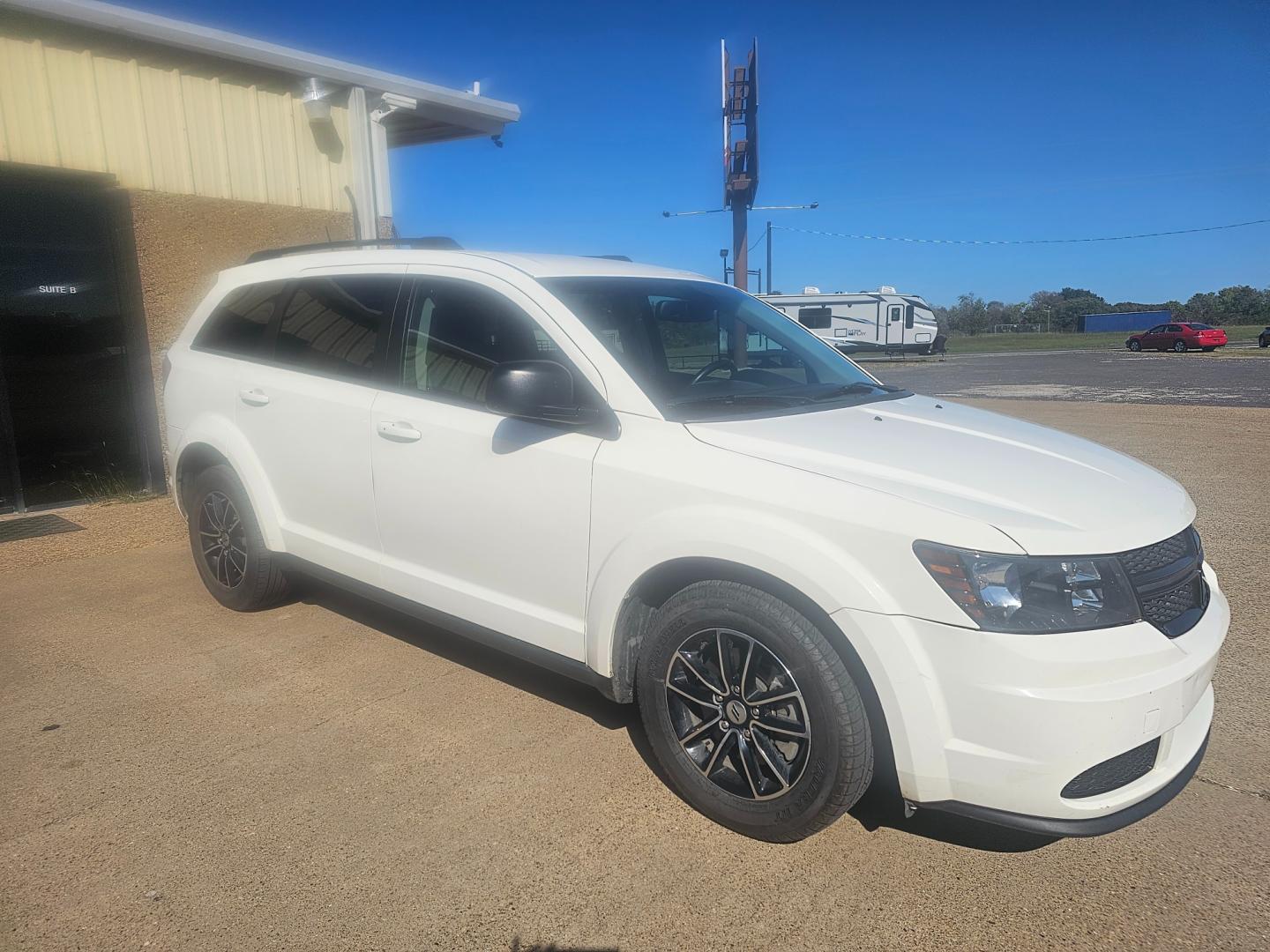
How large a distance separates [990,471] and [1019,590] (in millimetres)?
490

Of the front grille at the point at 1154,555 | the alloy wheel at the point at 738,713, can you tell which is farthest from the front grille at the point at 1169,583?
the alloy wheel at the point at 738,713

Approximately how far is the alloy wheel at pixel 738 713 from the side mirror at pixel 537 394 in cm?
87

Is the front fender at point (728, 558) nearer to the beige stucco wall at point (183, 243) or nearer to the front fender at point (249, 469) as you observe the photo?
the front fender at point (249, 469)

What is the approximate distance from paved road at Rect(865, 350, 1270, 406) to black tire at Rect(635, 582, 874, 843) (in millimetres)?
14689

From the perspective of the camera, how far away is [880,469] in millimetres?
2471

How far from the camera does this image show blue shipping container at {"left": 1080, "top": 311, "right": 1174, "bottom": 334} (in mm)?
77188

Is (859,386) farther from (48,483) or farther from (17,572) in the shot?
(48,483)

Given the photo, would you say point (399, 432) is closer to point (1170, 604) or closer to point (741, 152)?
point (1170, 604)

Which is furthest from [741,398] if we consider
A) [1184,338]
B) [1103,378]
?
[1184,338]

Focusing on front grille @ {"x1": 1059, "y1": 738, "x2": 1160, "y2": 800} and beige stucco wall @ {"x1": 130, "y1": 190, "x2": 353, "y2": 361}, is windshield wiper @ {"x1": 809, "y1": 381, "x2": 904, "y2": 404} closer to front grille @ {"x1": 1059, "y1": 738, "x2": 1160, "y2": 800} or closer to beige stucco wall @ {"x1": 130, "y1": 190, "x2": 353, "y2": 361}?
front grille @ {"x1": 1059, "y1": 738, "x2": 1160, "y2": 800}

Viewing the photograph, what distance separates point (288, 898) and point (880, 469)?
6.81 ft

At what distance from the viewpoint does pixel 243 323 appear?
4.46m

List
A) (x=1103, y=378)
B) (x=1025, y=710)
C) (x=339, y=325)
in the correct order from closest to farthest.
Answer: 1. (x=1025, y=710)
2. (x=339, y=325)
3. (x=1103, y=378)

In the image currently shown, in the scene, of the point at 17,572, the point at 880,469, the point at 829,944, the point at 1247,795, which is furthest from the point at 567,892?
the point at 17,572
